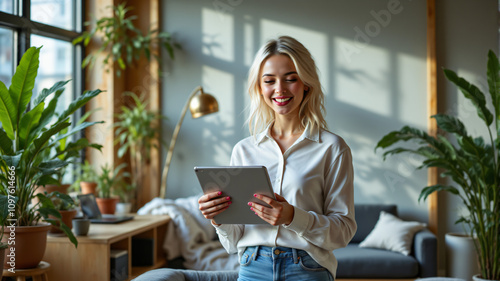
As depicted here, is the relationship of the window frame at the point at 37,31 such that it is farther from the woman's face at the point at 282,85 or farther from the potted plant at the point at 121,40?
the woman's face at the point at 282,85

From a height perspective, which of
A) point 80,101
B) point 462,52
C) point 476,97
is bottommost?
point 80,101

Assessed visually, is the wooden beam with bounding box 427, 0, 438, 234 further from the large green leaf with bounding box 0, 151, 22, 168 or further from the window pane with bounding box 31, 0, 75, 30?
the large green leaf with bounding box 0, 151, 22, 168

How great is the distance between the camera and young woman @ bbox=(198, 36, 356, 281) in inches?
58.9

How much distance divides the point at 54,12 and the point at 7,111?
2248 millimetres

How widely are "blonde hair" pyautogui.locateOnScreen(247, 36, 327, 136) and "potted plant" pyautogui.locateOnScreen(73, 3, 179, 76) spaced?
3.21 metres

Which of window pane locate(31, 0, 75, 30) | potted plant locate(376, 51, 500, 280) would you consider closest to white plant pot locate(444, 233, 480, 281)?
potted plant locate(376, 51, 500, 280)

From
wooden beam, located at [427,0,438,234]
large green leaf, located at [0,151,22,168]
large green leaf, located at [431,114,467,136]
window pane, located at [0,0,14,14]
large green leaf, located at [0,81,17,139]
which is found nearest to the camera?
large green leaf, located at [0,151,22,168]

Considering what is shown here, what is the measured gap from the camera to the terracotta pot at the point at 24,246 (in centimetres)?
248

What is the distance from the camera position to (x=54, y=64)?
14.5 ft

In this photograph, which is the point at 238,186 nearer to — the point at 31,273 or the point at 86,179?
the point at 31,273

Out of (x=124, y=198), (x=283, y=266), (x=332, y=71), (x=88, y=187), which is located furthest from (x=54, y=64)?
(x=283, y=266)

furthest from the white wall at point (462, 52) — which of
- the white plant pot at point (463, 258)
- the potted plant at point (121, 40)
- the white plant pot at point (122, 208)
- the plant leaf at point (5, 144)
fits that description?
the plant leaf at point (5, 144)

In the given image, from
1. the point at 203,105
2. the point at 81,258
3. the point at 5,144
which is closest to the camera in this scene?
the point at 5,144

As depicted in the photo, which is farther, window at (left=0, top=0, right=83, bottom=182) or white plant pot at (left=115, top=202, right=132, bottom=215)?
white plant pot at (left=115, top=202, right=132, bottom=215)
